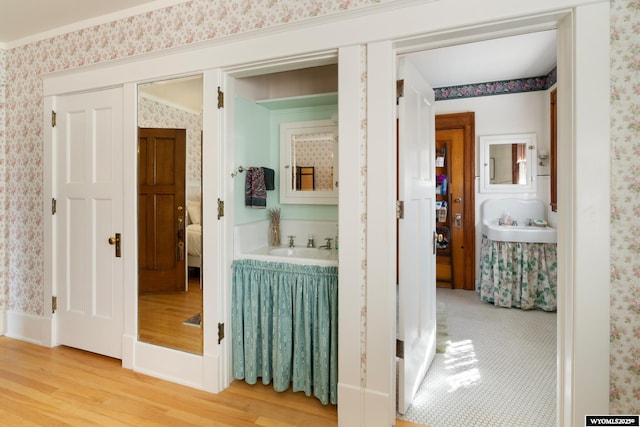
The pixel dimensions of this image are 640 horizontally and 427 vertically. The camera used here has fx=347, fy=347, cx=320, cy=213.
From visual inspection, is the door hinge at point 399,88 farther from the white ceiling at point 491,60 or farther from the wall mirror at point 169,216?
the white ceiling at point 491,60

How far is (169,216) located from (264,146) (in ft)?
2.94

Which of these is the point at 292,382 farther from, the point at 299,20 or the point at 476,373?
the point at 299,20

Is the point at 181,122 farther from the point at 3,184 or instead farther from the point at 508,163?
the point at 508,163

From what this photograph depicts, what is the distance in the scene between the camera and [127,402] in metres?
2.09

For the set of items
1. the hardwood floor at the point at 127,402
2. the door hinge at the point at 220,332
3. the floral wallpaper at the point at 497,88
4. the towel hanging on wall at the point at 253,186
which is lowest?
the hardwood floor at the point at 127,402

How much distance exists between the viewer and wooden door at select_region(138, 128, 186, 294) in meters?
2.45

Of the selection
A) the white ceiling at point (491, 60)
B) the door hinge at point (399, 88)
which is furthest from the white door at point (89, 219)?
the white ceiling at point (491, 60)

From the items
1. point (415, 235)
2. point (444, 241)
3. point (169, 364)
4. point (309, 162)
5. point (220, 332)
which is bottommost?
point (169, 364)

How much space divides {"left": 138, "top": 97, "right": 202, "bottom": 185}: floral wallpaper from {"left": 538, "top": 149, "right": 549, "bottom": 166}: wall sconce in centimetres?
391

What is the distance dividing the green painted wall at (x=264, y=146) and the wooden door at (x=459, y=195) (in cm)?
250

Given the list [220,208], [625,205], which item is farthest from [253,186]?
[625,205]

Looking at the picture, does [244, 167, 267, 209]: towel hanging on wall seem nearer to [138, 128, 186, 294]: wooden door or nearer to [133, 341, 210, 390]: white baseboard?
[138, 128, 186, 294]: wooden door

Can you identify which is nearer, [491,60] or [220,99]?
[220,99]

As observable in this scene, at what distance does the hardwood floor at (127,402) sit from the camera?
6.31ft
